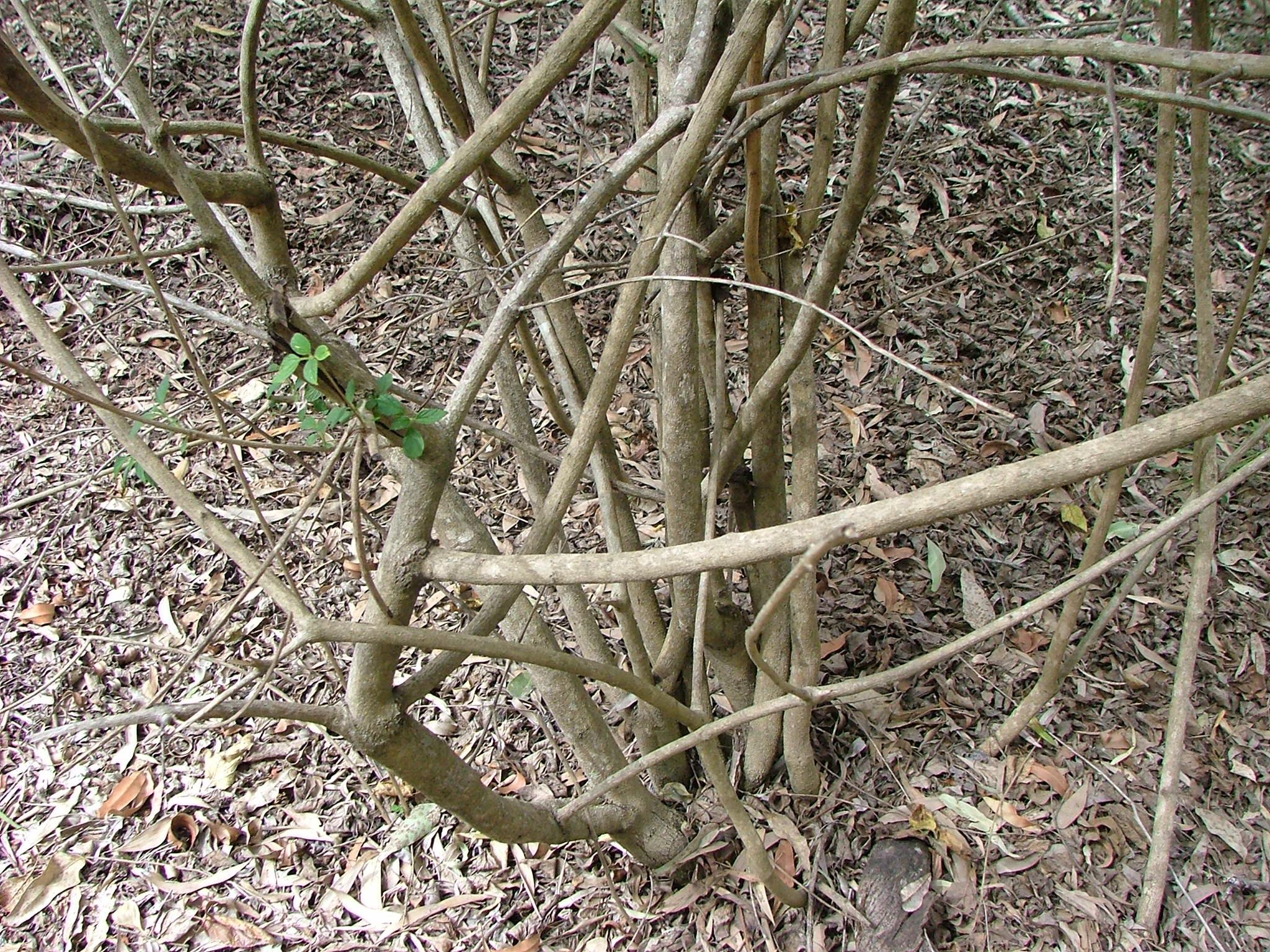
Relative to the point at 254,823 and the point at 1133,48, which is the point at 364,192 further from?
the point at 1133,48

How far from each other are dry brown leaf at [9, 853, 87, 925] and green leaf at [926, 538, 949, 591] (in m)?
2.71

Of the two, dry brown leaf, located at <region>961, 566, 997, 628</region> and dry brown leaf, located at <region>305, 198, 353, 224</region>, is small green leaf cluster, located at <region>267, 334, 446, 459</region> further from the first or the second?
dry brown leaf, located at <region>305, 198, 353, 224</region>

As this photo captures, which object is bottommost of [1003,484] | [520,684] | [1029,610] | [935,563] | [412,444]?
[935,563]

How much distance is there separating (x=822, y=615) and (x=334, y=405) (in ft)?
6.14

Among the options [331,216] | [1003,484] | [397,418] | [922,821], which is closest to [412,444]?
[397,418]

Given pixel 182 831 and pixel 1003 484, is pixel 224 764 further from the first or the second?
pixel 1003 484

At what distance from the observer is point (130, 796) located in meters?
2.73

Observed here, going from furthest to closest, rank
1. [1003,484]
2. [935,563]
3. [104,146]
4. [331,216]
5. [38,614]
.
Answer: [331,216] < [38,614] < [935,563] < [104,146] < [1003,484]

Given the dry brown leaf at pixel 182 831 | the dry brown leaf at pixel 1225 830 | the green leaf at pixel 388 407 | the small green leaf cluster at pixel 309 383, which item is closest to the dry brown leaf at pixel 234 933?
the dry brown leaf at pixel 182 831

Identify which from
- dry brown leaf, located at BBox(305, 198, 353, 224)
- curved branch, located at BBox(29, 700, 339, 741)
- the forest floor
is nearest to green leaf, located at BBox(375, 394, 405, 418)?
the forest floor

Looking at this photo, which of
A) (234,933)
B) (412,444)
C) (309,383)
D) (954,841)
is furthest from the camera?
(234,933)

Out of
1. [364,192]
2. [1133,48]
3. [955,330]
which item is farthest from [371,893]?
[364,192]

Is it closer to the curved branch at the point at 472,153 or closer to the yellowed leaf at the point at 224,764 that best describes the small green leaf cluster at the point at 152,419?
the curved branch at the point at 472,153

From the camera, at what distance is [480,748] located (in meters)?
2.76
